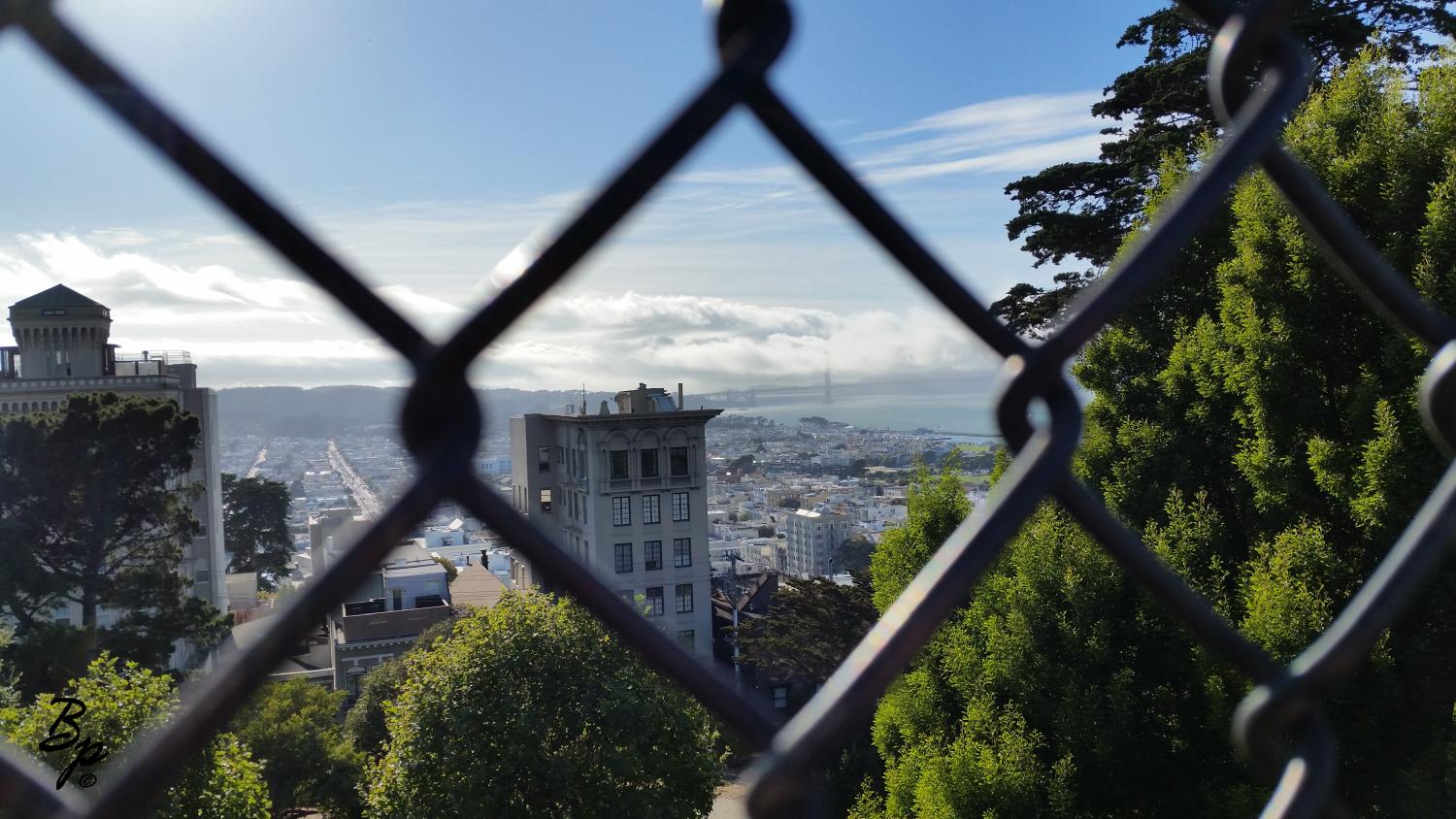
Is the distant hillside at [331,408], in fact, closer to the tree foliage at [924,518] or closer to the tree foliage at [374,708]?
the tree foliage at [924,518]

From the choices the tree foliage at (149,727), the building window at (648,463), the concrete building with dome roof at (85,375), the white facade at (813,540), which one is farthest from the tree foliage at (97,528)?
the white facade at (813,540)

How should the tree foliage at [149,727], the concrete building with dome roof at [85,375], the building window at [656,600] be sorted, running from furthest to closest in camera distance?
the building window at [656,600] → the tree foliage at [149,727] → the concrete building with dome roof at [85,375]

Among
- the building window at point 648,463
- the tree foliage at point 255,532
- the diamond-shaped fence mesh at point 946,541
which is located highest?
the diamond-shaped fence mesh at point 946,541

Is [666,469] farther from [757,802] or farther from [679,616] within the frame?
[757,802]

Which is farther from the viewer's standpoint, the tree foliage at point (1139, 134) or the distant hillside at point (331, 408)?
the tree foliage at point (1139, 134)

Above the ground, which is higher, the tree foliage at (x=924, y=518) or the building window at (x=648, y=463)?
the building window at (x=648, y=463)

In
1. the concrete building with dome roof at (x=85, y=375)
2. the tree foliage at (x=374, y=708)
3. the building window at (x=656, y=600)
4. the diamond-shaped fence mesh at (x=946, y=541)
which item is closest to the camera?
the diamond-shaped fence mesh at (x=946, y=541)
